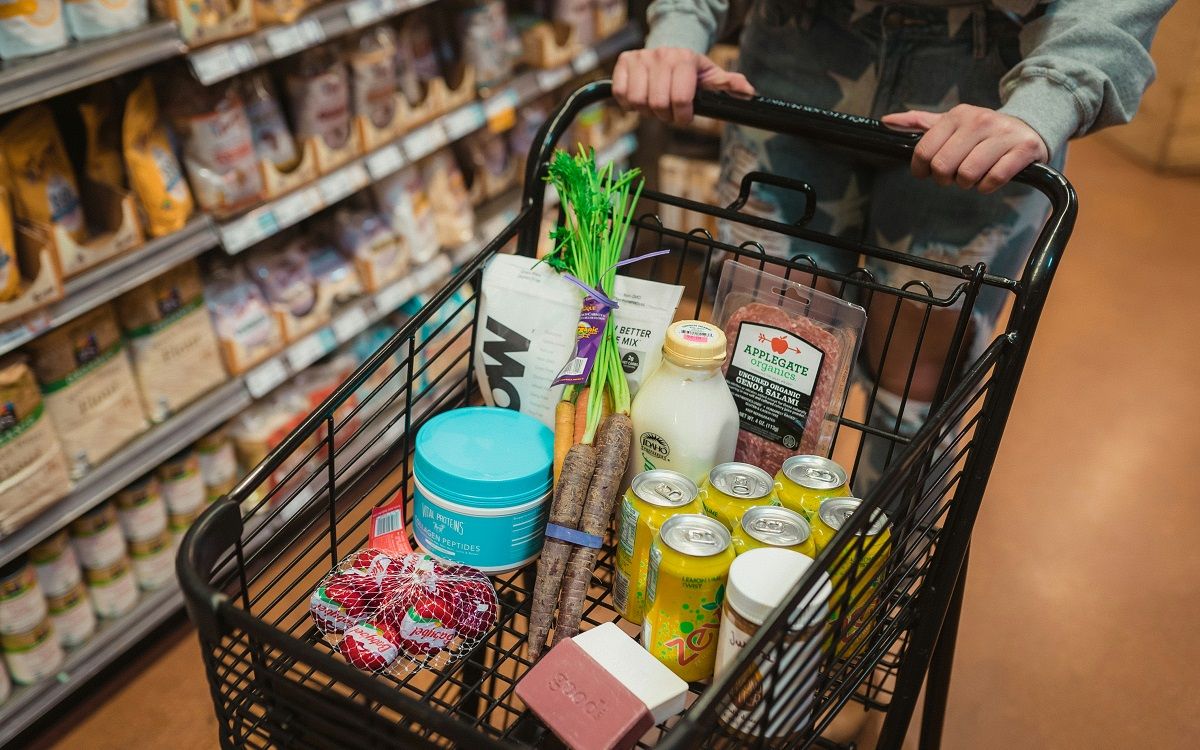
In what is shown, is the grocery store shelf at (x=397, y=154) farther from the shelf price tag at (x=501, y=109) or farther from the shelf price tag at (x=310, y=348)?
the shelf price tag at (x=310, y=348)

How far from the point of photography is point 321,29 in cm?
203

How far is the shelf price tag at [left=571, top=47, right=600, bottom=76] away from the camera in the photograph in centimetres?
295

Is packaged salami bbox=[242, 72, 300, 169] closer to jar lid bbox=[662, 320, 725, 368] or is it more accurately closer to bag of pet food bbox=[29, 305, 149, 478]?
bag of pet food bbox=[29, 305, 149, 478]

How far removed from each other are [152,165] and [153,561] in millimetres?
824

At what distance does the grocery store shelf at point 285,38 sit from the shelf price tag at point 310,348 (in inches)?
24.1

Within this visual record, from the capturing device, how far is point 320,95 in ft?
7.18

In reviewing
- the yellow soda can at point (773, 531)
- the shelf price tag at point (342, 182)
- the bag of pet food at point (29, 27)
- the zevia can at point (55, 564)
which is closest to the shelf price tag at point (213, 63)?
the bag of pet food at point (29, 27)

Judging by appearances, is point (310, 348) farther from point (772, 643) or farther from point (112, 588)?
point (772, 643)

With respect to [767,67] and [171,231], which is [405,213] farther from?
[767,67]

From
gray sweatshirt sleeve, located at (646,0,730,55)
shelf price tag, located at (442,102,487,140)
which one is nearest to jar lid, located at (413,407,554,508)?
gray sweatshirt sleeve, located at (646,0,730,55)

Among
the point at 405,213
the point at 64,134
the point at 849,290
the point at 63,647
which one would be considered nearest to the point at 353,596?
the point at 849,290

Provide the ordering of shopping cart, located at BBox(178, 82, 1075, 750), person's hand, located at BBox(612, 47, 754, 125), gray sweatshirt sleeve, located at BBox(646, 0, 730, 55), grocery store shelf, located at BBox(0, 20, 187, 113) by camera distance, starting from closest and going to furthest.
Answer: shopping cart, located at BBox(178, 82, 1075, 750) → person's hand, located at BBox(612, 47, 754, 125) → gray sweatshirt sleeve, located at BBox(646, 0, 730, 55) → grocery store shelf, located at BBox(0, 20, 187, 113)

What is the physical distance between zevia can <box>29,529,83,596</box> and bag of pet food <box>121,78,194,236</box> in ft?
2.01

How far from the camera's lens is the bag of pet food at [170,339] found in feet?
6.42
